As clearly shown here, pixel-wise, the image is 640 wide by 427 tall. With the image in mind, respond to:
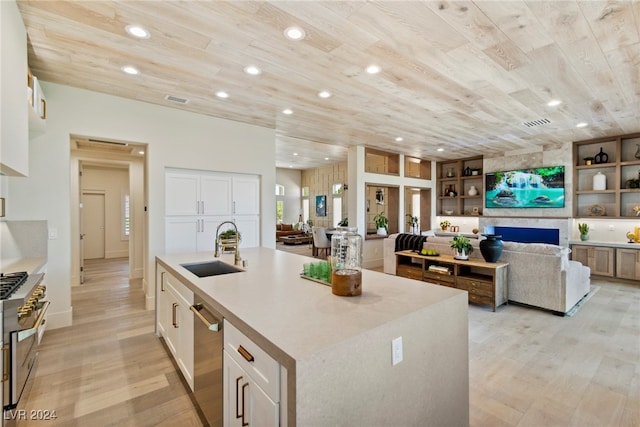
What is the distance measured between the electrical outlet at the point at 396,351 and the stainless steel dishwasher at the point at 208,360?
88 cm

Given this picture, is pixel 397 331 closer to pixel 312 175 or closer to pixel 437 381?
pixel 437 381

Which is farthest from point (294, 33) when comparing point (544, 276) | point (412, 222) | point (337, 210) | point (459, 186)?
point (337, 210)

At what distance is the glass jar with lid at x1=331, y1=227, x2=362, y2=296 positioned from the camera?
164 cm

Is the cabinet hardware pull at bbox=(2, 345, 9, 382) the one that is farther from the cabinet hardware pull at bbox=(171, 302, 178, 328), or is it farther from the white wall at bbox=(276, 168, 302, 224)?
the white wall at bbox=(276, 168, 302, 224)

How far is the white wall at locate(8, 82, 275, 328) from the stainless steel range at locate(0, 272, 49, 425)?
168 centimetres

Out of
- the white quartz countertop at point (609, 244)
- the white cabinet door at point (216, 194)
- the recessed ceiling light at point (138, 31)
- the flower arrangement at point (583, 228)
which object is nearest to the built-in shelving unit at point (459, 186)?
the flower arrangement at point (583, 228)

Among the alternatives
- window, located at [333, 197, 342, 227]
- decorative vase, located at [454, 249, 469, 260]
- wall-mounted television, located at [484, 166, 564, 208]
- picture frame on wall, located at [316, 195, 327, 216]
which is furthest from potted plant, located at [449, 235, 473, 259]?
picture frame on wall, located at [316, 195, 327, 216]

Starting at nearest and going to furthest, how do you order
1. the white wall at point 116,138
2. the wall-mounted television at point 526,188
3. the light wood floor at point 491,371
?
1. the light wood floor at point 491,371
2. the white wall at point 116,138
3. the wall-mounted television at point 526,188

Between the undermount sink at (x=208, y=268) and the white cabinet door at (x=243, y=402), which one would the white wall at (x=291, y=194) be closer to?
the undermount sink at (x=208, y=268)

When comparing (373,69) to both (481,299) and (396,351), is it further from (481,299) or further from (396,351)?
(481,299)

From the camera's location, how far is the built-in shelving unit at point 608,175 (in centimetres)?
586

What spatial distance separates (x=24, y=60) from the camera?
225 centimetres

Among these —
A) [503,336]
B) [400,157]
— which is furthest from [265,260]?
[400,157]

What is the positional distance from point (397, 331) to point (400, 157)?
700cm
